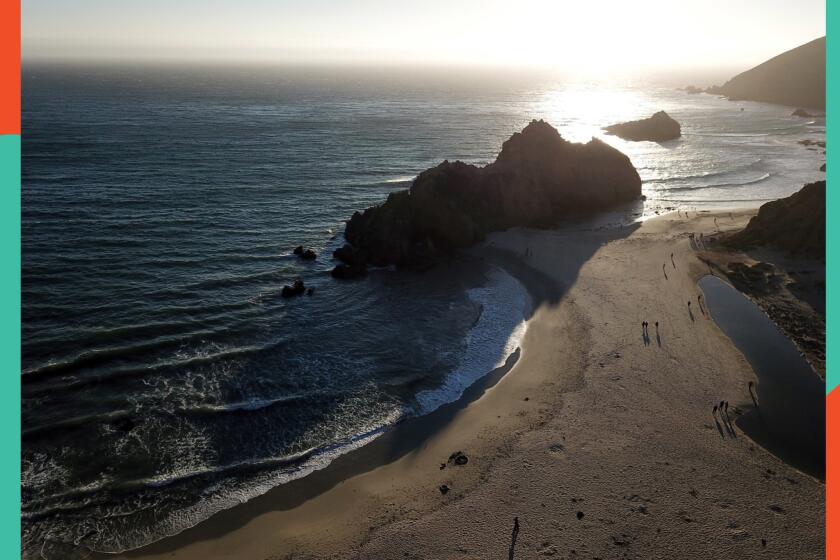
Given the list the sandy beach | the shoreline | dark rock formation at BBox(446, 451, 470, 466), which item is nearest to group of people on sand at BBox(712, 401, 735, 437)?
the sandy beach

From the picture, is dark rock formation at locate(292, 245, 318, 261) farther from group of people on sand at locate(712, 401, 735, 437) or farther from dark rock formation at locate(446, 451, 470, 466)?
group of people on sand at locate(712, 401, 735, 437)

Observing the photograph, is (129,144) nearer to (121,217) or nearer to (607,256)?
(121,217)

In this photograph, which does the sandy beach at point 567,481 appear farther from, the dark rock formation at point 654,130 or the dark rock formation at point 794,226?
the dark rock formation at point 654,130

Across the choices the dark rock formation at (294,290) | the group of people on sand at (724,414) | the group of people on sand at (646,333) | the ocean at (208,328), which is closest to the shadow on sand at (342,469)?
the ocean at (208,328)

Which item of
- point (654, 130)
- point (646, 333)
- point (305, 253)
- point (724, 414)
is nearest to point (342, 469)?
point (724, 414)

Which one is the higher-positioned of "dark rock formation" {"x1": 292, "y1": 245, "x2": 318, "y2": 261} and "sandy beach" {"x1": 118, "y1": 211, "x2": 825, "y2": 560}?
"dark rock formation" {"x1": 292, "y1": 245, "x2": 318, "y2": 261}

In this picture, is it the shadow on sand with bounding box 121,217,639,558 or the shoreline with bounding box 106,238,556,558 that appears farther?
the shoreline with bounding box 106,238,556,558

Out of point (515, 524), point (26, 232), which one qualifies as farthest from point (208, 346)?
point (26, 232)

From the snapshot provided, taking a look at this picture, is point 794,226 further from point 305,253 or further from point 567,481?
point 305,253
